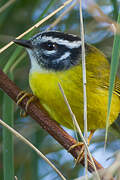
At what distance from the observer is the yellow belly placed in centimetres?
241

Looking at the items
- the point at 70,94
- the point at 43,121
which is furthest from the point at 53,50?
the point at 43,121

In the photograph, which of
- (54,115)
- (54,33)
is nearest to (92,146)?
(54,115)

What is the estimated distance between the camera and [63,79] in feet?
7.98

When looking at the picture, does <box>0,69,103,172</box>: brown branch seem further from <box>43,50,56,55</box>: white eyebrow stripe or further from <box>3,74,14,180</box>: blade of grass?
<box>43,50,56,55</box>: white eyebrow stripe

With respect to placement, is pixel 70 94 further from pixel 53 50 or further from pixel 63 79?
pixel 53 50

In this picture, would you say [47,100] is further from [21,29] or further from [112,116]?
[21,29]

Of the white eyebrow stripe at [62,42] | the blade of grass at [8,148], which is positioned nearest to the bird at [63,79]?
the white eyebrow stripe at [62,42]

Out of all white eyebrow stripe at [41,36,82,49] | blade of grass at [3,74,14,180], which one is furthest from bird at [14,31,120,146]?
blade of grass at [3,74,14,180]

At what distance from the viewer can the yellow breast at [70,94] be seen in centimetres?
241

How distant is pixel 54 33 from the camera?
251 centimetres

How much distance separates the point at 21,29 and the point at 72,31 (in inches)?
18.0

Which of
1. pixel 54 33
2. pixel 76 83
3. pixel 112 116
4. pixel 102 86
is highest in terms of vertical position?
pixel 54 33

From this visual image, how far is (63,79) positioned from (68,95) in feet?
0.36

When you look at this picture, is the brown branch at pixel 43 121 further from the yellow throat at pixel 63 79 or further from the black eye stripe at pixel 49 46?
the black eye stripe at pixel 49 46
